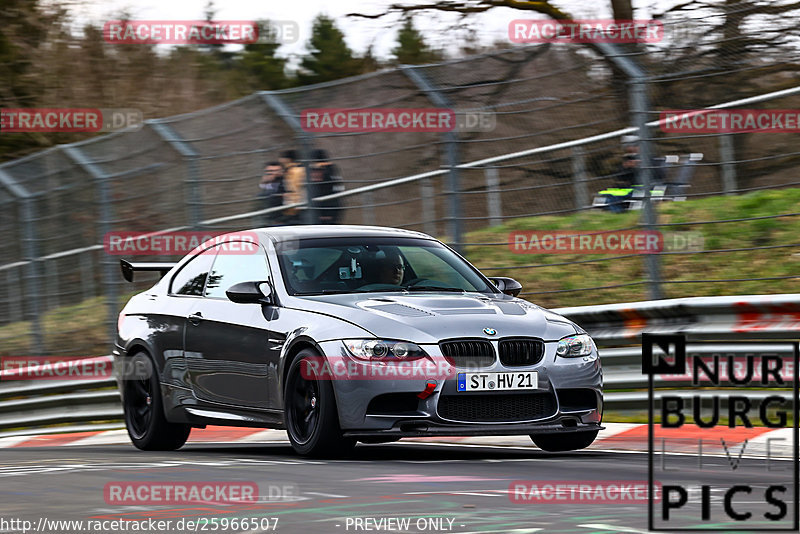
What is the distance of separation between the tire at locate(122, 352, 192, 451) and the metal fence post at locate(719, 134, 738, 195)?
432 cm

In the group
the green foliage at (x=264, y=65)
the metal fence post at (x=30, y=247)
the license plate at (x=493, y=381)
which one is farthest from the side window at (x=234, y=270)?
the green foliage at (x=264, y=65)

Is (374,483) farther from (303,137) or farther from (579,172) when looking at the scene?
(303,137)

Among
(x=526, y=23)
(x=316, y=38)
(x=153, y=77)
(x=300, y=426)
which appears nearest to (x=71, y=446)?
(x=300, y=426)

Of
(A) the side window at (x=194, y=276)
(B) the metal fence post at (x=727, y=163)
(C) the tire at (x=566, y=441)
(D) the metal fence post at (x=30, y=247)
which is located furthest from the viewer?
(D) the metal fence post at (x=30, y=247)

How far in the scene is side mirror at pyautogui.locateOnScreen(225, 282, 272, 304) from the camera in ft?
29.5

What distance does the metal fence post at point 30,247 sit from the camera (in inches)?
657

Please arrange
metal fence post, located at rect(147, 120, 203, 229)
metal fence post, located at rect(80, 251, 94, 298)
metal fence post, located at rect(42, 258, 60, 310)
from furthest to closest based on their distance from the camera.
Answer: metal fence post, located at rect(42, 258, 60, 310), metal fence post, located at rect(80, 251, 94, 298), metal fence post, located at rect(147, 120, 203, 229)

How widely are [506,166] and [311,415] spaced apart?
4472 millimetres

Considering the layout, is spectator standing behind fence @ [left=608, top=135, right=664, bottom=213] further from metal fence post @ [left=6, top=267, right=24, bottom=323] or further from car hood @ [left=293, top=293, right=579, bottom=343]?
metal fence post @ [left=6, top=267, right=24, bottom=323]

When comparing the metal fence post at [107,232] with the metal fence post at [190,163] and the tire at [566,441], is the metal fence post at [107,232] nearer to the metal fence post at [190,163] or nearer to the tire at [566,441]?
the metal fence post at [190,163]

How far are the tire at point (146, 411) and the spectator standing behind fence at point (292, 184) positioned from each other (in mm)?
3466

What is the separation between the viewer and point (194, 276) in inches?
404

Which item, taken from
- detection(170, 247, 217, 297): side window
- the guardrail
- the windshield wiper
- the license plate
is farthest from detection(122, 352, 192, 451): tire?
the guardrail

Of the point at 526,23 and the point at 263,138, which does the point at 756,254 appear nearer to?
the point at 263,138
